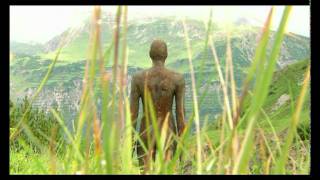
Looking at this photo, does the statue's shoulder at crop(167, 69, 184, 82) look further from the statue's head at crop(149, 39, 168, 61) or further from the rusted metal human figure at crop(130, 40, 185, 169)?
the statue's head at crop(149, 39, 168, 61)

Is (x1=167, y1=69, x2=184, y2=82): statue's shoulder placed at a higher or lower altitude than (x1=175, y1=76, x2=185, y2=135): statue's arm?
higher

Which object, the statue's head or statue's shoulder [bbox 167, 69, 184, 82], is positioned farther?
statue's shoulder [bbox 167, 69, 184, 82]

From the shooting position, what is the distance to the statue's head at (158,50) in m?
7.60

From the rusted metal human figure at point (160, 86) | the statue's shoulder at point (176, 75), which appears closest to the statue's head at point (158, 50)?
the rusted metal human figure at point (160, 86)

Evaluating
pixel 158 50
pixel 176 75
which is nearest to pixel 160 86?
pixel 176 75

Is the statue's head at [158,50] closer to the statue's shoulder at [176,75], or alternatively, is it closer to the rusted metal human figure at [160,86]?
the rusted metal human figure at [160,86]

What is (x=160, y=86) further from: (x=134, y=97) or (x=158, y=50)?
(x=158, y=50)

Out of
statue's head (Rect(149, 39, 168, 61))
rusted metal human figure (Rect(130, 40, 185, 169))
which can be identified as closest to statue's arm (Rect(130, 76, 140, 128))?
rusted metal human figure (Rect(130, 40, 185, 169))

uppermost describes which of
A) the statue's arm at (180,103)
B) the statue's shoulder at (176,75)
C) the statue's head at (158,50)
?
the statue's head at (158,50)

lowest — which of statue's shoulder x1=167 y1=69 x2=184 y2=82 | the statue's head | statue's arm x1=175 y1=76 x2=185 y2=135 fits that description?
statue's arm x1=175 y1=76 x2=185 y2=135

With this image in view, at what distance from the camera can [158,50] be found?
7645 millimetres

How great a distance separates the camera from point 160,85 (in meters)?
7.88

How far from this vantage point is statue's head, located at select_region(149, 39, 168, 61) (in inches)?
299
